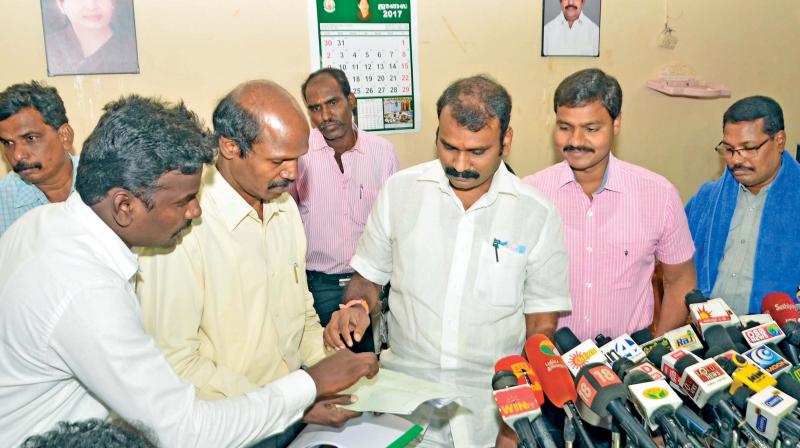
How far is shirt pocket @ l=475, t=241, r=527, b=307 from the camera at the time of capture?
6.32 ft

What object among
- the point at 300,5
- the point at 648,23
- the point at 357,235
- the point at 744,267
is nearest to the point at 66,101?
the point at 300,5

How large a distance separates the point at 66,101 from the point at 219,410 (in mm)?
2160

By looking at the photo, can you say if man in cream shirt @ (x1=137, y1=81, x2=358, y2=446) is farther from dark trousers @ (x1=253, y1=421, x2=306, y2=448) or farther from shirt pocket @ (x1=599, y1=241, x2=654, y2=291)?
shirt pocket @ (x1=599, y1=241, x2=654, y2=291)

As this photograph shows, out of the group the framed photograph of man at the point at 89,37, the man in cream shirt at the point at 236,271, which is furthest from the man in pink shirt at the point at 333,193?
the man in cream shirt at the point at 236,271

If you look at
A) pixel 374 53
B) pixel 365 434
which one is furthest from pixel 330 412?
pixel 374 53

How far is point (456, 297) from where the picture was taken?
6.32 ft

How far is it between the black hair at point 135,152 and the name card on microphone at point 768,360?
5.02ft

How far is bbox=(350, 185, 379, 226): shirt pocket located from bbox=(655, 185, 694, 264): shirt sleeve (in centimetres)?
154

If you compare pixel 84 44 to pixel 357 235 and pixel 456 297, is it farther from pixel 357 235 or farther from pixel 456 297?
pixel 456 297

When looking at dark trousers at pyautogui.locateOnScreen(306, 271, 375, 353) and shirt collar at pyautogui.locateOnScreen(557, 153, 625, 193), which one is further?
dark trousers at pyautogui.locateOnScreen(306, 271, 375, 353)

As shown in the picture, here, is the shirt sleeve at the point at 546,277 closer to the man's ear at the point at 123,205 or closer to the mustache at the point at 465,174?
the mustache at the point at 465,174

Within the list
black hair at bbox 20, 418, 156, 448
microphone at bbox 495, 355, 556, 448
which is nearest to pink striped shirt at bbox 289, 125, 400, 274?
microphone at bbox 495, 355, 556, 448

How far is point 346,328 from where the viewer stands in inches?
73.4

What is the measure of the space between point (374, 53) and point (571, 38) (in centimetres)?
144
